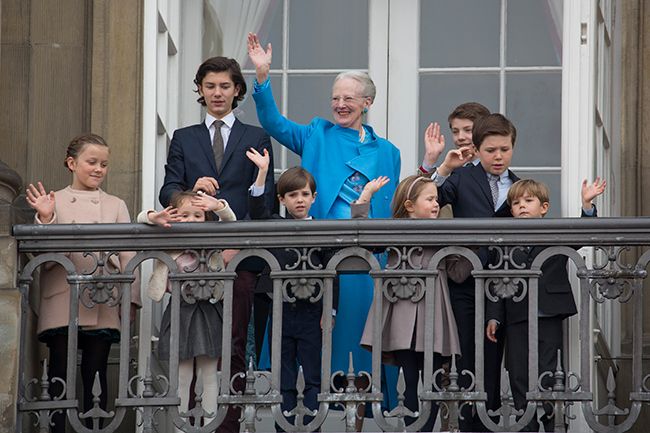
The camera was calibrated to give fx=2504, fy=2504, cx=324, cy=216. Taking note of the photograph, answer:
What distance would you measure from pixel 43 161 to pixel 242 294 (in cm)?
194

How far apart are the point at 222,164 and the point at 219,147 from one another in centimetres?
11

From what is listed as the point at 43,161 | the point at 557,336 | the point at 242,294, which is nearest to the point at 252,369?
the point at 242,294

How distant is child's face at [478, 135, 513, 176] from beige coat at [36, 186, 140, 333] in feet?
5.92

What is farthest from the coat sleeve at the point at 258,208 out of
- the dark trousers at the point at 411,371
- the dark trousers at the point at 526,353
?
the dark trousers at the point at 526,353

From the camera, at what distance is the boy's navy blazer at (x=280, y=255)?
12117 millimetres

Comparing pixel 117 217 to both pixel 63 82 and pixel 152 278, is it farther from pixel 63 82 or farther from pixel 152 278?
pixel 63 82

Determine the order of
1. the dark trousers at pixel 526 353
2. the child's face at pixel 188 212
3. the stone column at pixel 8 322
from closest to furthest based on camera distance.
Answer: the stone column at pixel 8 322 < the dark trousers at pixel 526 353 < the child's face at pixel 188 212

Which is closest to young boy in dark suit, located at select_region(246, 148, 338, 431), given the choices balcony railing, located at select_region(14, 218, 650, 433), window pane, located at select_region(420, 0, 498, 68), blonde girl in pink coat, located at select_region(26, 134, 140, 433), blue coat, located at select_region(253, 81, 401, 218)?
balcony railing, located at select_region(14, 218, 650, 433)

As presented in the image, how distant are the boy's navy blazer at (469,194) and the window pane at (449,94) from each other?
5.92ft

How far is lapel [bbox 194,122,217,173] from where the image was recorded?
1265 cm

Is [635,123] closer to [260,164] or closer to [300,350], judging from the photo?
[260,164]

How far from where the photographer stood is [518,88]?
1422 centimetres

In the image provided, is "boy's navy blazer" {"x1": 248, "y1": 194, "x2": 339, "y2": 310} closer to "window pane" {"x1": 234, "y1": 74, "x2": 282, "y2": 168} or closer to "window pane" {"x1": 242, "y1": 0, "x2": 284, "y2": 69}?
"window pane" {"x1": 234, "y1": 74, "x2": 282, "y2": 168}

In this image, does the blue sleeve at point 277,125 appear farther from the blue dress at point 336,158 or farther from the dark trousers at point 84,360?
the dark trousers at point 84,360
